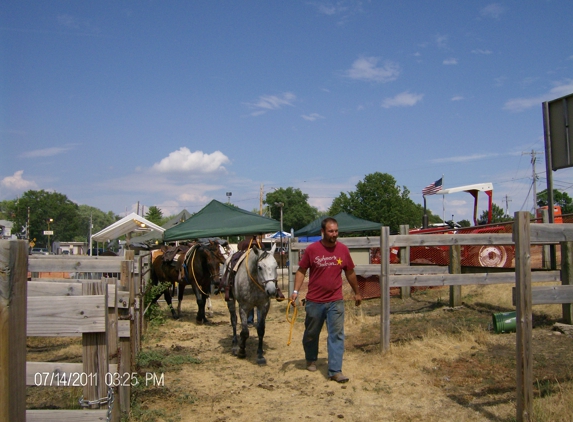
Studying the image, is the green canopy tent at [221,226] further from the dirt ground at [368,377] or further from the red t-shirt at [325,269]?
the red t-shirt at [325,269]

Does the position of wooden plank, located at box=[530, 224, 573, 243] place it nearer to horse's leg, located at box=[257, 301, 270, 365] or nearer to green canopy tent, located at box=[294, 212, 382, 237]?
horse's leg, located at box=[257, 301, 270, 365]

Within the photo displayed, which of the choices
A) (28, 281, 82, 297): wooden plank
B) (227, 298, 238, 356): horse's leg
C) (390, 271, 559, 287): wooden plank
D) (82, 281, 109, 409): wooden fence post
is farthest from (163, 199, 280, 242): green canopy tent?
(82, 281, 109, 409): wooden fence post

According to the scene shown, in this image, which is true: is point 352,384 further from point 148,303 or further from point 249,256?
point 148,303

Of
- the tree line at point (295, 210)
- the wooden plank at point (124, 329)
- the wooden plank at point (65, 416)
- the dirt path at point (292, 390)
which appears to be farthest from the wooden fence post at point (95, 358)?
the tree line at point (295, 210)

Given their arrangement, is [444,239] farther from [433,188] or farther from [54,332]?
[433,188]

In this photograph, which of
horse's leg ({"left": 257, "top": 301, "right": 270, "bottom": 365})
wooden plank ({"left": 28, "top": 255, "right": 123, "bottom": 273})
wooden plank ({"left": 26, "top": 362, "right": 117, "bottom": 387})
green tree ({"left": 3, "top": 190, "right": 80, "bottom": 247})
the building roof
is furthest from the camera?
green tree ({"left": 3, "top": 190, "right": 80, "bottom": 247})

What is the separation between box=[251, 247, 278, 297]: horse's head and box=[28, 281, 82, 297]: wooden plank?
12.1 feet

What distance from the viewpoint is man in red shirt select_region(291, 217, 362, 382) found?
247 inches

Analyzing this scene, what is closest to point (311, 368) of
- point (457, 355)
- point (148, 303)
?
point (457, 355)

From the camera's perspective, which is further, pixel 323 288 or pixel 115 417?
pixel 323 288

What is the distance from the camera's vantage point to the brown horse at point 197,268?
11.1m

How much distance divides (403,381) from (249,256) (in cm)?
320

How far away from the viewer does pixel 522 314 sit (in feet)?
14.6

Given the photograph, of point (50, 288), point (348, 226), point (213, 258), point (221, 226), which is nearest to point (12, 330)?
point (50, 288)
